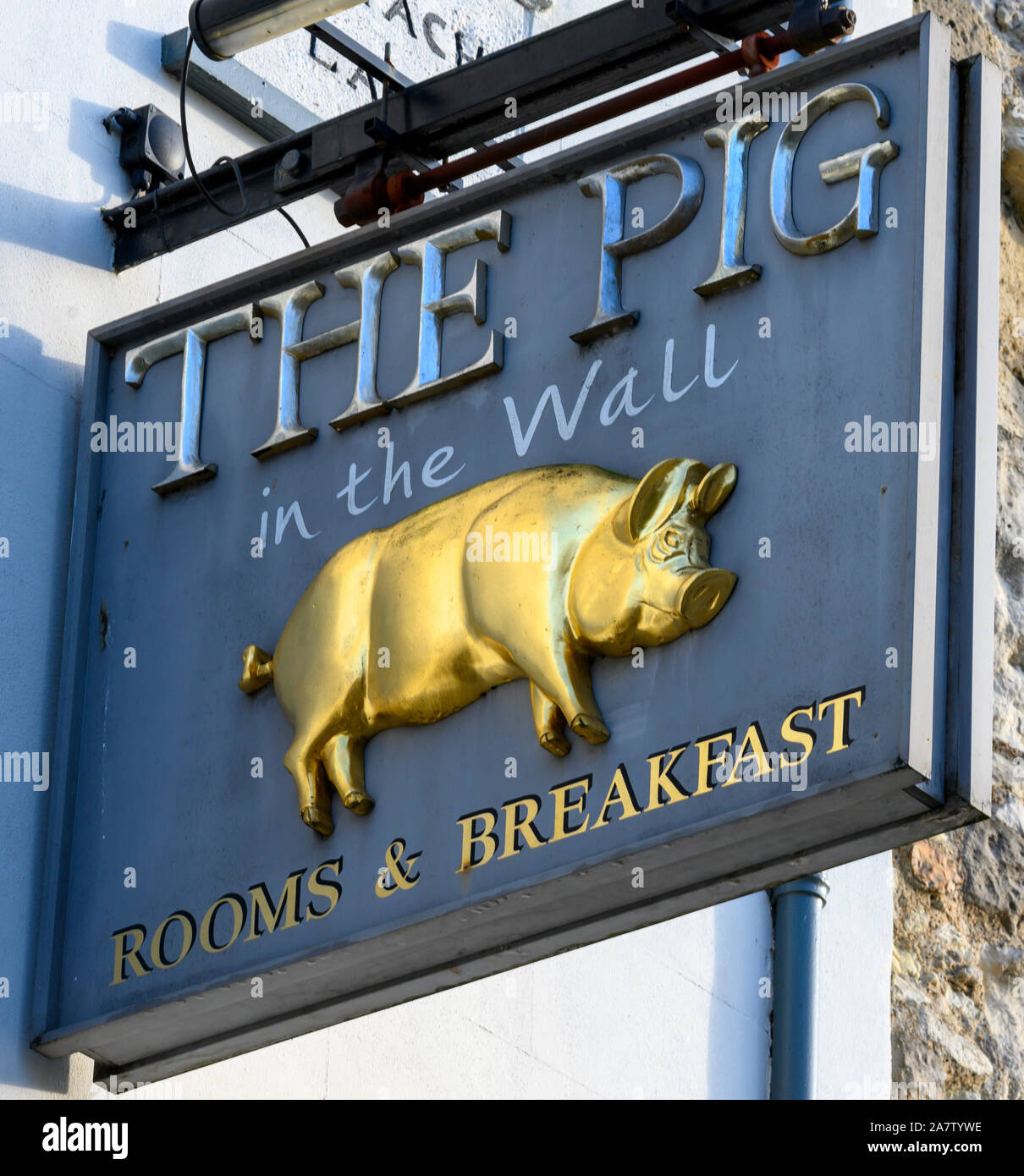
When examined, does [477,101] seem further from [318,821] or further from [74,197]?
[318,821]

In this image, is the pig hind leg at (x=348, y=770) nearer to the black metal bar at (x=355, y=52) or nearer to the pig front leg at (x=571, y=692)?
the pig front leg at (x=571, y=692)

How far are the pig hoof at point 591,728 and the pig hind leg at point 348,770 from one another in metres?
0.47

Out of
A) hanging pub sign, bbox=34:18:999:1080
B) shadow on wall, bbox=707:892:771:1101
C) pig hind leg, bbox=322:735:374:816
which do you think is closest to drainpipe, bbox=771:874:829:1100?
shadow on wall, bbox=707:892:771:1101

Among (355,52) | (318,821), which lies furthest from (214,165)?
(318,821)

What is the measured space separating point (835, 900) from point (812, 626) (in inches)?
121

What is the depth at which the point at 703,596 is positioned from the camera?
3.62 meters

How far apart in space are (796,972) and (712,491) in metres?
2.79

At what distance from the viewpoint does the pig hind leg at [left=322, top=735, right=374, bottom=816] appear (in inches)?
154

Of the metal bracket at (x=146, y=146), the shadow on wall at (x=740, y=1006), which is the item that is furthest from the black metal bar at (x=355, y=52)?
the shadow on wall at (x=740, y=1006)

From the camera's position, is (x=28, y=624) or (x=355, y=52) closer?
(x=28, y=624)

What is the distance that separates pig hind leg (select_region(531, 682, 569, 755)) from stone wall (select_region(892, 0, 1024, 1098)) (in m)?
3.04

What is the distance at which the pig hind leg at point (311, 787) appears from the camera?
3955mm
